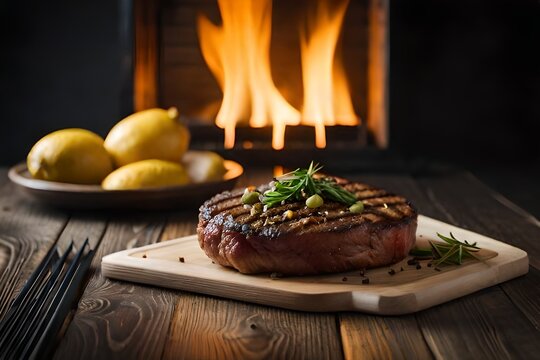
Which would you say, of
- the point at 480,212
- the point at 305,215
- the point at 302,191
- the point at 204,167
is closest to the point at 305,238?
the point at 305,215

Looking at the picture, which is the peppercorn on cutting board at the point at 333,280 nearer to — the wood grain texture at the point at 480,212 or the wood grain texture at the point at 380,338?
the wood grain texture at the point at 380,338

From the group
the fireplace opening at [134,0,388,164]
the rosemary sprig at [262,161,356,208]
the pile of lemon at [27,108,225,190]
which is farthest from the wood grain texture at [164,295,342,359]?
the fireplace opening at [134,0,388,164]

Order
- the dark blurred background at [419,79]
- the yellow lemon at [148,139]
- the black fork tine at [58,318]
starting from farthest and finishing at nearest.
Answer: the dark blurred background at [419,79], the yellow lemon at [148,139], the black fork tine at [58,318]

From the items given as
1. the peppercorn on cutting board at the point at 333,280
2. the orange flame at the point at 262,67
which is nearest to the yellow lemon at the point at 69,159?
the peppercorn on cutting board at the point at 333,280

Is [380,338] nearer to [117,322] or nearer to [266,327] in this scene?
[266,327]

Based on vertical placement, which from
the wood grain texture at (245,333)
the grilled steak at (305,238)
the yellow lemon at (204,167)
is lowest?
the yellow lemon at (204,167)

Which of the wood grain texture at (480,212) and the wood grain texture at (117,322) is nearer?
the wood grain texture at (117,322)

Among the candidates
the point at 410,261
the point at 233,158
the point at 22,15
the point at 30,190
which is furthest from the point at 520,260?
the point at 22,15
